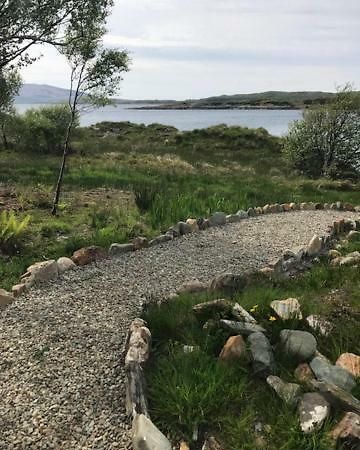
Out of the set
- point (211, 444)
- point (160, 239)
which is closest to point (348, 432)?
point (211, 444)

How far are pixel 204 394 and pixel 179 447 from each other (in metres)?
0.43

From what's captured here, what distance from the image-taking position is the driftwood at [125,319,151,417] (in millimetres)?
3912

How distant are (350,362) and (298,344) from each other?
1.55ft

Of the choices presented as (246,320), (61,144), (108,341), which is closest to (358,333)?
(246,320)

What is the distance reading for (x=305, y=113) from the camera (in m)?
26.5

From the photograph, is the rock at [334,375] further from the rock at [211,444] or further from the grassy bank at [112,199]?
→ the grassy bank at [112,199]

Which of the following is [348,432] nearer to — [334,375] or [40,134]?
[334,375]

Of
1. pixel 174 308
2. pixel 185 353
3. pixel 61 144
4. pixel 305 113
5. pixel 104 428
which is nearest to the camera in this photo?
pixel 104 428

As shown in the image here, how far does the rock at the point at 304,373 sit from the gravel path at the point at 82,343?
1.53 meters

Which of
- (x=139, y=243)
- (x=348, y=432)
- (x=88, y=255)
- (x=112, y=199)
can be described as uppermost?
(x=348, y=432)

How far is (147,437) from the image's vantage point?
137 inches

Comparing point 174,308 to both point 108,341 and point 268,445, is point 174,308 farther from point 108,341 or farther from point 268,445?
point 268,445

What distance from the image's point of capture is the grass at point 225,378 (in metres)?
3.56

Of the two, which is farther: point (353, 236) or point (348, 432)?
point (353, 236)
